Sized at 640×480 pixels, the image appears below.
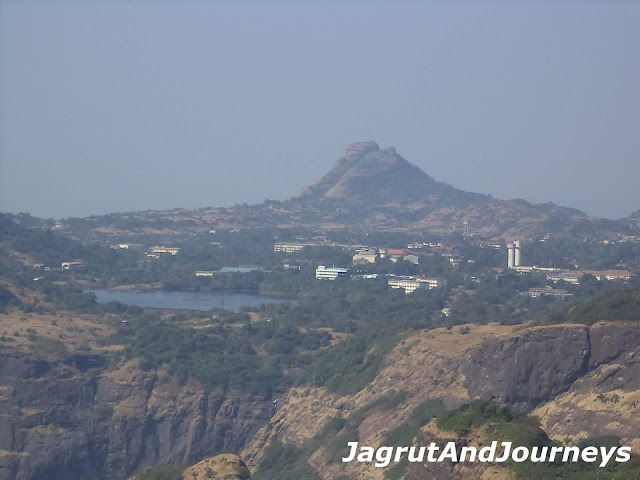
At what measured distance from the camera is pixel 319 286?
110125 millimetres

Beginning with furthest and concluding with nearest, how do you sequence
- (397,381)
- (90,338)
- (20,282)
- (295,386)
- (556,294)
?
1. (556,294)
2. (20,282)
3. (90,338)
4. (295,386)
5. (397,381)

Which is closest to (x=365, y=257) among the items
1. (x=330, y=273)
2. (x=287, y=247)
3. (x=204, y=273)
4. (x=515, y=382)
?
(x=330, y=273)

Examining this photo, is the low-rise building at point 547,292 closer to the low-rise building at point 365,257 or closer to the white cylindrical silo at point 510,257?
the white cylindrical silo at point 510,257

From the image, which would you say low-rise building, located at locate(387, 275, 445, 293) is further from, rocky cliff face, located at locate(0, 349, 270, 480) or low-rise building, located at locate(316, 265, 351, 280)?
rocky cliff face, located at locate(0, 349, 270, 480)

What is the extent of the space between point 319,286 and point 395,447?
65.3m

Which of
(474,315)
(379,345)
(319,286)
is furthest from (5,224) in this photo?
(379,345)

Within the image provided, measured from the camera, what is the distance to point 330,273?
117562 millimetres

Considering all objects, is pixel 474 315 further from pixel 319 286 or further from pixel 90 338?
pixel 319 286

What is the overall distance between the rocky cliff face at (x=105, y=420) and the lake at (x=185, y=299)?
30.9m

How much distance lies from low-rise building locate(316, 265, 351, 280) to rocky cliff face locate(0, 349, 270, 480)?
51962mm

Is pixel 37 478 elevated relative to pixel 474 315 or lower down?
lower down

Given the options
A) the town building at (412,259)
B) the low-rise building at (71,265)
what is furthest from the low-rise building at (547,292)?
the low-rise building at (71,265)

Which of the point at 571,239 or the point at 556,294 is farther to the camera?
the point at 571,239

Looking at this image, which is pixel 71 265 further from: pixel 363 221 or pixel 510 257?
pixel 363 221
